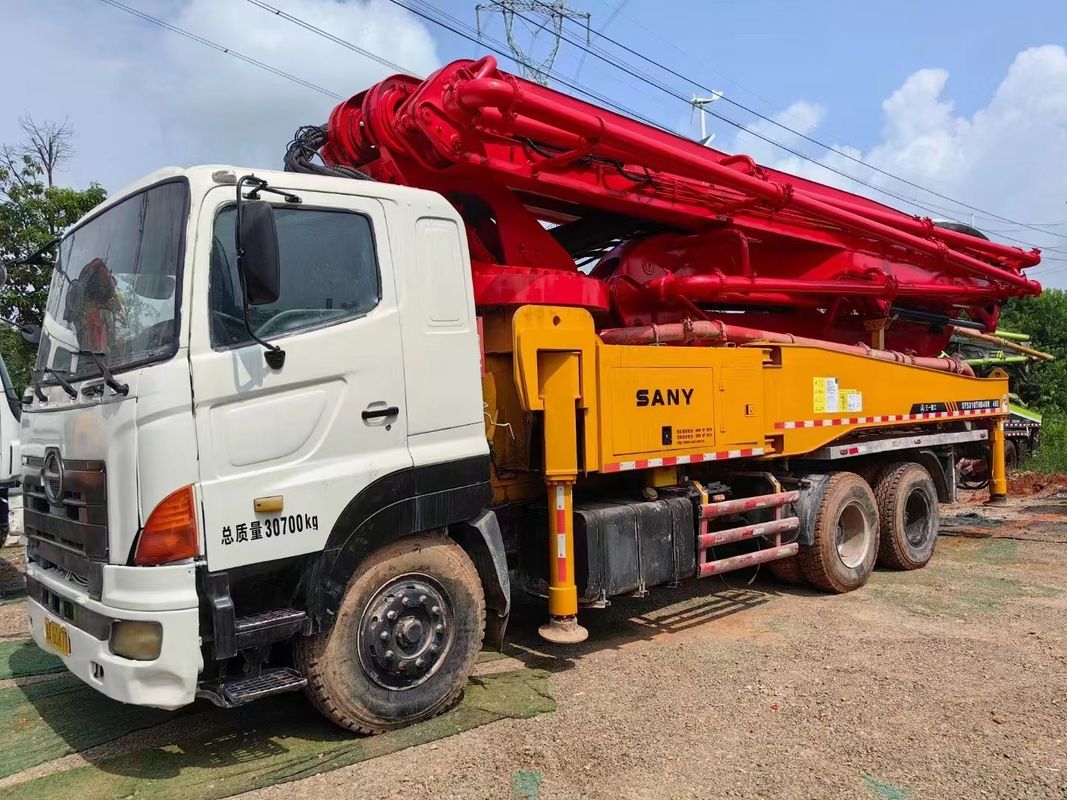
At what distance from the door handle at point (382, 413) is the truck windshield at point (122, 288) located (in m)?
0.92

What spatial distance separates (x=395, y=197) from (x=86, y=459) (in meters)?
1.89

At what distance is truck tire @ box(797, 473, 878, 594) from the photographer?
6.56 meters

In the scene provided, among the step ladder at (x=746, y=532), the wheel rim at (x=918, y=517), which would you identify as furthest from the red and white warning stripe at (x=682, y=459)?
the wheel rim at (x=918, y=517)

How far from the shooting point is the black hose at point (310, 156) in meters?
4.37

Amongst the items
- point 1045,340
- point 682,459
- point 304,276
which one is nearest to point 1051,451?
point 1045,340

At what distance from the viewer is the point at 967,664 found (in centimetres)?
501

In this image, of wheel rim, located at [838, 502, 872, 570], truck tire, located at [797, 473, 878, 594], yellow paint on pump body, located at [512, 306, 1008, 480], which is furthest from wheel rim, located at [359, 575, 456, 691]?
wheel rim, located at [838, 502, 872, 570]

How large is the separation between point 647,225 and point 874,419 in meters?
2.59

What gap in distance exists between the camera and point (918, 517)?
311 inches

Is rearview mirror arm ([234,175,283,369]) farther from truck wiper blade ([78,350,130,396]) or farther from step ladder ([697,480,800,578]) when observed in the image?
step ladder ([697,480,800,578])

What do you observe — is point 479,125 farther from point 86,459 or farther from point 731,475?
point 731,475

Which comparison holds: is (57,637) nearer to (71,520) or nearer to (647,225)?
(71,520)

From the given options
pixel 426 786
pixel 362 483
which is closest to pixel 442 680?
pixel 426 786

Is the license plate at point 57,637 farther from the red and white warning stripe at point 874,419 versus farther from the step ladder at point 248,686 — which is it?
the red and white warning stripe at point 874,419
